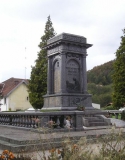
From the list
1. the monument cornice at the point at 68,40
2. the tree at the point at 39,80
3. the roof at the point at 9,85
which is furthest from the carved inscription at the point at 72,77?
the roof at the point at 9,85

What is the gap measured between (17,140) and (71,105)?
9498 millimetres

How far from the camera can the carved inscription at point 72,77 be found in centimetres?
1814

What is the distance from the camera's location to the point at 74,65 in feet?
61.3

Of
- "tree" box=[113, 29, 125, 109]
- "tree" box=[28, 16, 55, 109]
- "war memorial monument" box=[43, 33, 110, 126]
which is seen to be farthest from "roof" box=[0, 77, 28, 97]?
"war memorial monument" box=[43, 33, 110, 126]

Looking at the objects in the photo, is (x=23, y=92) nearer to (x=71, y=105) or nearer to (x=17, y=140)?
(x=71, y=105)

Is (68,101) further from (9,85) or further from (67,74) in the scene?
(9,85)

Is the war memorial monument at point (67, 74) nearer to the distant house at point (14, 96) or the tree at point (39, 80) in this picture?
the tree at point (39, 80)

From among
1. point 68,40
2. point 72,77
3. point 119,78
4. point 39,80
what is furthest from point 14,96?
point 68,40

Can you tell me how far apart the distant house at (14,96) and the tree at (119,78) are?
23.1 meters

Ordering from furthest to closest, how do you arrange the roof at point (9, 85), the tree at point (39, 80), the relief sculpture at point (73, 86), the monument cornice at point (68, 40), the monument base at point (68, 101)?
the roof at point (9, 85), the tree at point (39, 80), the monument cornice at point (68, 40), the relief sculpture at point (73, 86), the monument base at point (68, 101)

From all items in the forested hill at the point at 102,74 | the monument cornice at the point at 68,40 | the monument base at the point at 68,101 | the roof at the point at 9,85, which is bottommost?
the monument base at the point at 68,101

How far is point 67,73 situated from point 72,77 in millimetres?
510

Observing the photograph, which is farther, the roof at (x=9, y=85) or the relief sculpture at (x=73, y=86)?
the roof at (x=9, y=85)

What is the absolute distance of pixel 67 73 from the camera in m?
18.1
